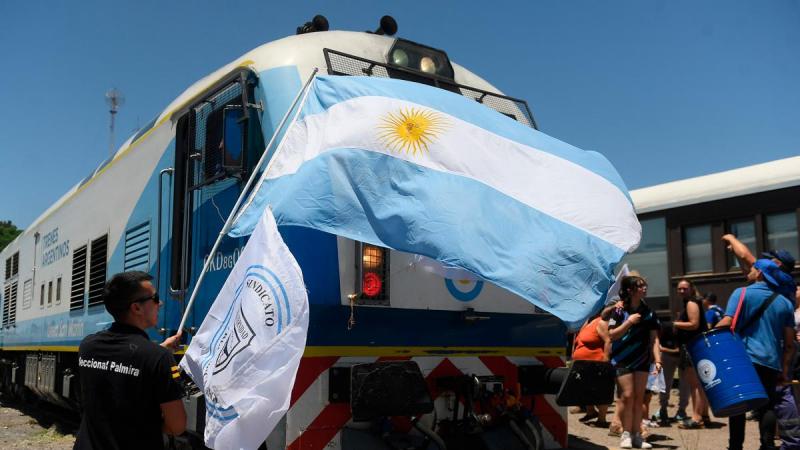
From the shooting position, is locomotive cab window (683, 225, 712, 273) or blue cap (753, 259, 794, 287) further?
locomotive cab window (683, 225, 712, 273)

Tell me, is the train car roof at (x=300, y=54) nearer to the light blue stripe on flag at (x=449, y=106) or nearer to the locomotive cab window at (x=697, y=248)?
the light blue stripe on flag at (x=449, y=106)

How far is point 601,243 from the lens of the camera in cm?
411

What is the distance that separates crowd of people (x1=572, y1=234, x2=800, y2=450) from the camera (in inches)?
201

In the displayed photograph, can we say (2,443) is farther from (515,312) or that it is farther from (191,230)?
(515,312)

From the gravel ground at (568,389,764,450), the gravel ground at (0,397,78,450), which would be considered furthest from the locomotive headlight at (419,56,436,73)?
the gravel ground at (0,397,78,450)

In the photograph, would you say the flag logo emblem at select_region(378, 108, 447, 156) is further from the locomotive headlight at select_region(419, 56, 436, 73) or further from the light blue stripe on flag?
the locomotive headlight at select_region(419, 56, 436, 73)

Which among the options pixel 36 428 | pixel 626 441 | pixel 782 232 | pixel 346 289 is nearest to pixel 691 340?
pixel 626 441

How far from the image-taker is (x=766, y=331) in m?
5.11

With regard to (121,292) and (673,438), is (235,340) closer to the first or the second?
(121,292)

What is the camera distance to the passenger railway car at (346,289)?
421cm

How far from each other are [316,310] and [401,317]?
62 centimetres

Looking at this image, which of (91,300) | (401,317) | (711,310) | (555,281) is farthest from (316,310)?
(711,310)

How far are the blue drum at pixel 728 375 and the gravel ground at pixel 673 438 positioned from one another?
1382 millimetres

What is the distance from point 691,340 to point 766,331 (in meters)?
0.50
